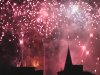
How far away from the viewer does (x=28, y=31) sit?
45.4 m

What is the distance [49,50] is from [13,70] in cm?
1803

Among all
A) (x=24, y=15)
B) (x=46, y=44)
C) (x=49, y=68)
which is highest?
(x=24, y=15)

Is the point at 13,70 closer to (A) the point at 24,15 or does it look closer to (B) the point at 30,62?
(A) the point at 24,15

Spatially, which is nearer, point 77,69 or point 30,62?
point 77,69

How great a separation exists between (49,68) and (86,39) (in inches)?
343

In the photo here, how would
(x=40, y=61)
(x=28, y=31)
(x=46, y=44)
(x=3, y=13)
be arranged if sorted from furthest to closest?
(x=40, y=61), (x=46, y=44), (x=28, y=31), (x=3, y=13)

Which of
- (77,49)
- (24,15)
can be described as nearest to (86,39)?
(77,49)

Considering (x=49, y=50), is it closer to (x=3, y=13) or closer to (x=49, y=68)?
(x=49, y=68)

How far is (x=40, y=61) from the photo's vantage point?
193 feet

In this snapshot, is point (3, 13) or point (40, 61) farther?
point (40, 61)

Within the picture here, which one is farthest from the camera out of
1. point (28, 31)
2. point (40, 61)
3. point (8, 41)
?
point (40, 61)

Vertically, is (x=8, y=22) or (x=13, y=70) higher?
(x=8, y=22)

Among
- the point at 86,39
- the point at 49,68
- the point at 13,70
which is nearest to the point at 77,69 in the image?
the point at 13,70

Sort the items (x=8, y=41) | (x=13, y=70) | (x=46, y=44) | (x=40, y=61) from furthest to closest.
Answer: (x=40, y=61) → (x=46, y=44) → (x=8, y=41) → (x=13, y=70)
